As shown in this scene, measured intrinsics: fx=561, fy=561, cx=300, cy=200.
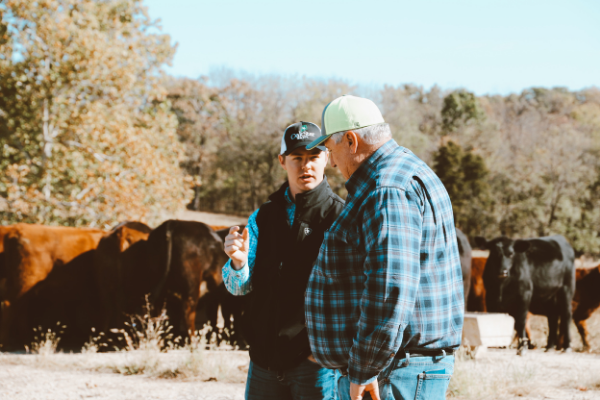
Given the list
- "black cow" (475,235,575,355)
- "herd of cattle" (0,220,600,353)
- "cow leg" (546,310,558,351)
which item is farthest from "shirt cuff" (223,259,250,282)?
"cow leg" (546,310,558,351)

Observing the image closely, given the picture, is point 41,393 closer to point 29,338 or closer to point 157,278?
point 157,278

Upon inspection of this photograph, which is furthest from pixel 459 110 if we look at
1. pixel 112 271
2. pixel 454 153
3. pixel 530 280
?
pixel 112 271

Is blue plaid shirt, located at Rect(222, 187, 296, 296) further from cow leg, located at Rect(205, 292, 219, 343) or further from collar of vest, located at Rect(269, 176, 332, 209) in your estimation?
cow leg, located at Rect(205, 292, 219, 343)

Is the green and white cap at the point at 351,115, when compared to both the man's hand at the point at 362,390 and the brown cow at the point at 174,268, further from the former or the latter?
the brown cow at the point at 174,268

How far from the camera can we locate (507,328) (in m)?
8.83

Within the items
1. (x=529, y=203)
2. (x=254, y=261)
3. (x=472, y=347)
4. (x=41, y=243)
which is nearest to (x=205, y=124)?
(x=529, y=203)

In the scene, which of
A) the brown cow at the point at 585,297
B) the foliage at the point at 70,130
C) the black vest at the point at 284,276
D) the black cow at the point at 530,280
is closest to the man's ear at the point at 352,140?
the black vest at the point at 284,276

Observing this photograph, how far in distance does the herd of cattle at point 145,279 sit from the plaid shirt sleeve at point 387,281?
7177 millimetres

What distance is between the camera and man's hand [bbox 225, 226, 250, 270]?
9.07 feet

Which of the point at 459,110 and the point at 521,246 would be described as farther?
the point at 459,110

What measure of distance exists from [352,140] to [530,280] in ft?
27.7

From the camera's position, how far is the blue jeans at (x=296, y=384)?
2686 millimetres

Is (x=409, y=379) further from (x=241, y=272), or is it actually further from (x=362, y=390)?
(x=241, y=272)

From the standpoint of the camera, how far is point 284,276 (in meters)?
2.80
